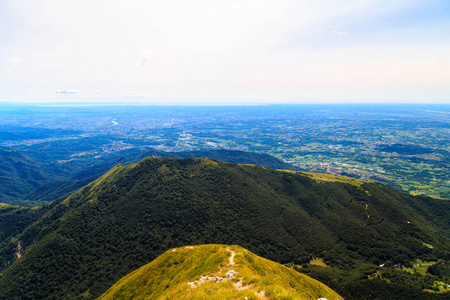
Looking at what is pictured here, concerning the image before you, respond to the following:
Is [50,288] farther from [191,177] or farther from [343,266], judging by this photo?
[343,266]

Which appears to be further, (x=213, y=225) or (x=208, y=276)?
(x=213, y=225)

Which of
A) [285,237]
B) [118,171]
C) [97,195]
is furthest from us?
[118,171]

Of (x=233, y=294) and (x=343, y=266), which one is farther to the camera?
(x=343, y=266)

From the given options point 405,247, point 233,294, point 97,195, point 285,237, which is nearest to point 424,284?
point 405,247

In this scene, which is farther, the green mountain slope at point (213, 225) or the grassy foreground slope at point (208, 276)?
the green mountain slope at point (213, 225)

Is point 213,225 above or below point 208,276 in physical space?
below
